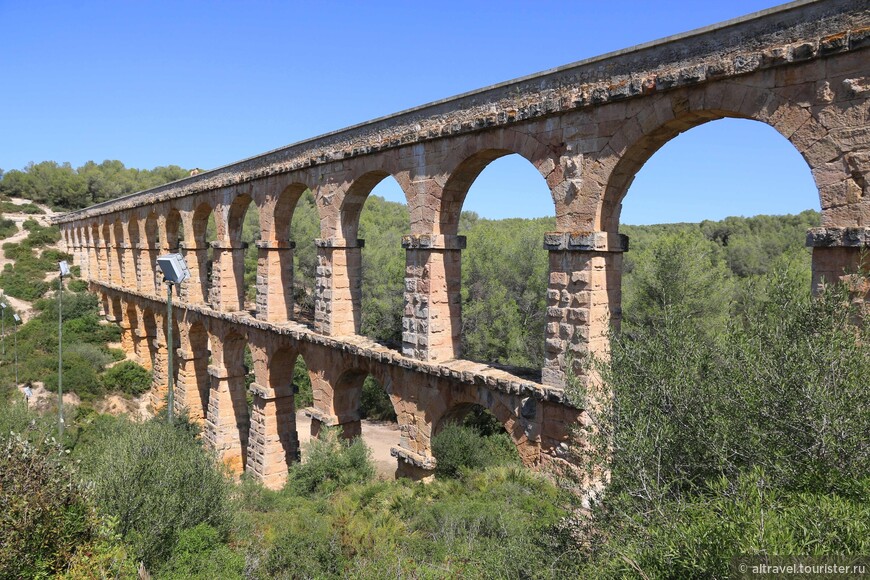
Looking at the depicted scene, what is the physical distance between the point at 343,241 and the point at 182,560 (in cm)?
596

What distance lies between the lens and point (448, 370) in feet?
26.1

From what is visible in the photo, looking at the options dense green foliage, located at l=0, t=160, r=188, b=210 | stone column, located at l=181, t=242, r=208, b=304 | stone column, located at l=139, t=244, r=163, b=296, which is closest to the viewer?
stone column, located at l=181, t=242, r=208, b=304

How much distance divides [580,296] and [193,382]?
14347 mm

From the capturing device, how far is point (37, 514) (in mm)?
5375

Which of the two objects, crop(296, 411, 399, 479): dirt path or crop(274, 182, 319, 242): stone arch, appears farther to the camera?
crop(296, 411, 399, 479): dirt path

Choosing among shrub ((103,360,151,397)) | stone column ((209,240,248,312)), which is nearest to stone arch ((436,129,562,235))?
stone column ((209,240,248,312))

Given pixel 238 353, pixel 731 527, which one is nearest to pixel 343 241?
pixel 238 353

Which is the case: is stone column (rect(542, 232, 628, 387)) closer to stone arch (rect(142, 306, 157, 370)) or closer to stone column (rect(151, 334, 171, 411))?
stone column (rect(151, 334, 171, 411))

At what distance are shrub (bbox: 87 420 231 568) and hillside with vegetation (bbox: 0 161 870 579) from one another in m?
0.02

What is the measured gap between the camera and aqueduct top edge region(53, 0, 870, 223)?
4891mm

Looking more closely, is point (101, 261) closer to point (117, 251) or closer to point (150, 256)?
point (117, 251)

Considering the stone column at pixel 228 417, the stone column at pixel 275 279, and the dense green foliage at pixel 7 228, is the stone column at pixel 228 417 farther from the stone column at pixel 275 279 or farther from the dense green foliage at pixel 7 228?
the dense green foliage at pixel 7 228

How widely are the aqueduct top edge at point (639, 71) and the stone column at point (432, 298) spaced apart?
5.31 ft

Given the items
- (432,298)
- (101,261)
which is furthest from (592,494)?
(101,261)
